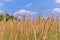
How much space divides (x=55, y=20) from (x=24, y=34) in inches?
33.8

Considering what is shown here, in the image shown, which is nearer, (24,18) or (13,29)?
(24,18)

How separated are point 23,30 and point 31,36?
21.3 inches

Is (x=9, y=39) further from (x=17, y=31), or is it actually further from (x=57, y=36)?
(x=57, y=36)

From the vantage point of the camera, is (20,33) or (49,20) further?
(20,33)

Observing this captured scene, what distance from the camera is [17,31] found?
585 centimetres

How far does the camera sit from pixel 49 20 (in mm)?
5285

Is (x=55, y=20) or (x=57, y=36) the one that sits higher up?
(x=55, y=20)

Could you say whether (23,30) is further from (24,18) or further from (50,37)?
(50,37)

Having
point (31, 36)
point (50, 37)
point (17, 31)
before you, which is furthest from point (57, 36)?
point (17, 31)

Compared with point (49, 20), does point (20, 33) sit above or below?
below

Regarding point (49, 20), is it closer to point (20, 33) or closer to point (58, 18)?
point (58, 18)

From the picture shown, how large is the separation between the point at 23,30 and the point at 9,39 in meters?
0.42

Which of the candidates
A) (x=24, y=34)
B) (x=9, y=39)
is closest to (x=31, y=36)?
(x=24, y=34)

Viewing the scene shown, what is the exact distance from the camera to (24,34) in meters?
5.55
